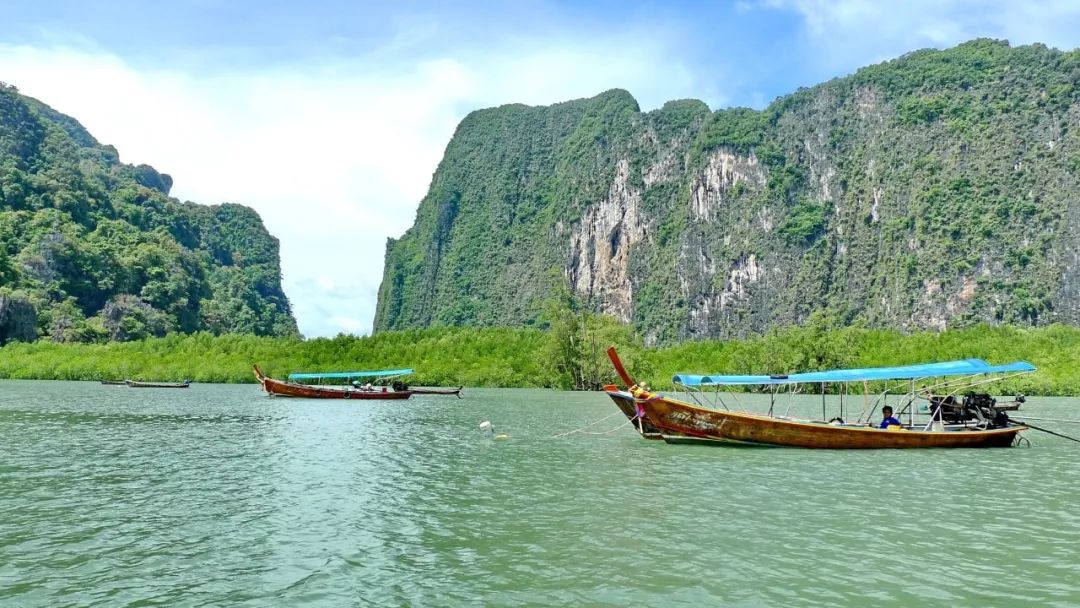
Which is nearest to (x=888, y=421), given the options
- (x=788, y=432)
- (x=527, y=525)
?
(x=788, y=432)

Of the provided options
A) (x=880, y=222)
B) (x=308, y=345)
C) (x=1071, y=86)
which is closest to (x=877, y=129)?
(x=880, y=222)

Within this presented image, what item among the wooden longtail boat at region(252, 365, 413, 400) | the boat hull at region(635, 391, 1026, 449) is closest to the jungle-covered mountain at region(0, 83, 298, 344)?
the wooden longtail boat at region(252, 365, 413, 400)

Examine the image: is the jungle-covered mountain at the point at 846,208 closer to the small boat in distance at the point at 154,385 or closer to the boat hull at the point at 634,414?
the small boat in distance at the point at 154,385

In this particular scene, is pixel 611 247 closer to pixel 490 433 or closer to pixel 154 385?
pixel 154 385

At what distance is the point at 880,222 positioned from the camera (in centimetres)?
13838

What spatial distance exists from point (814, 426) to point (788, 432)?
0.79 metres

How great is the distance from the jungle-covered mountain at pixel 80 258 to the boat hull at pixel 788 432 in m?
89.8

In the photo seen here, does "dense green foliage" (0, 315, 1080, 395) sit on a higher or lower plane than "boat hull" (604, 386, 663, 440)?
higher

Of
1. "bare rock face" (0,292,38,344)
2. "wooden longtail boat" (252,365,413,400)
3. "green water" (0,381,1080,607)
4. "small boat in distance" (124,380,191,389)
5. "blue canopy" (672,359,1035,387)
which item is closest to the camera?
"green water" (0,381,1080,607)

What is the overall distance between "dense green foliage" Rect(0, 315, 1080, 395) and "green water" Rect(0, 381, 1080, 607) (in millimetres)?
49825

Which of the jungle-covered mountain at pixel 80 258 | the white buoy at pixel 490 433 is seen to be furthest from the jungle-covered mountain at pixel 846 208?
the white buoy at pixel 490 433

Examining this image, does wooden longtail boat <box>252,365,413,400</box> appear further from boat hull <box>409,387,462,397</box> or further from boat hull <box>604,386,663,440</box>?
boat hull <box>604,386,663,440</box>

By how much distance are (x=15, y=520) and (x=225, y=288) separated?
178204 mm

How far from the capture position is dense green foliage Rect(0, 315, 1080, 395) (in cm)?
7425
